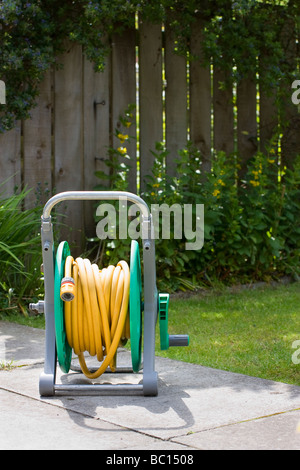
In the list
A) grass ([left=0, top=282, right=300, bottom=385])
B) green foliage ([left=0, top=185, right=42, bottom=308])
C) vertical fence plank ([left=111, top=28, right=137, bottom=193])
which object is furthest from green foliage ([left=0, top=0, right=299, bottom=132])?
grass ([left=0, top=282, right=300, bottom=385])

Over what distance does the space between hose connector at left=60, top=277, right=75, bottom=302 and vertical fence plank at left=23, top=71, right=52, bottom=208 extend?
3006mm

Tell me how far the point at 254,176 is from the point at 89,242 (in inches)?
68.3

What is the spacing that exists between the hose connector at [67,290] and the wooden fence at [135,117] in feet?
9.87

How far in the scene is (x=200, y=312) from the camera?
19.2 feet

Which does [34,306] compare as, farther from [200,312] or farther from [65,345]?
[200,312]

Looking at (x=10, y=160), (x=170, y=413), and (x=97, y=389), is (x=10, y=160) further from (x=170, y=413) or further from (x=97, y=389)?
(x=170, y=413)

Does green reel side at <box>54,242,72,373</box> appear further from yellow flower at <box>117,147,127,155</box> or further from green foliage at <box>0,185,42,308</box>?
yellow flower at <box>117,147,127,155</box>

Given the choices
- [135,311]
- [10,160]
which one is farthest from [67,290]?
[10,160]

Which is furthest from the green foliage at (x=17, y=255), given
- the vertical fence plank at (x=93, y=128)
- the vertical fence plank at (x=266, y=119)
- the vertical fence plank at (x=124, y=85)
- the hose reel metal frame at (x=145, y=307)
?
the vertical fence plank at (x=266, y=119)

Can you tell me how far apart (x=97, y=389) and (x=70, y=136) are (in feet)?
11.7

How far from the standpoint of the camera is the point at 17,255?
232 inches

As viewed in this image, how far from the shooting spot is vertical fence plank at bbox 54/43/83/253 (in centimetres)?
671

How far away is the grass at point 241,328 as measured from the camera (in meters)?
4.28
